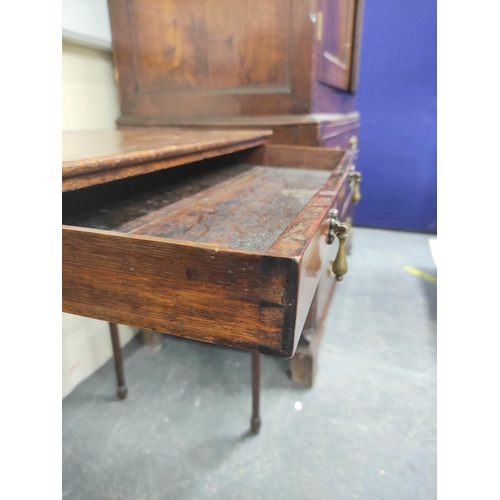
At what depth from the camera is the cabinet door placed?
119 cm

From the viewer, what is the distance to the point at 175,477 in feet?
2.93

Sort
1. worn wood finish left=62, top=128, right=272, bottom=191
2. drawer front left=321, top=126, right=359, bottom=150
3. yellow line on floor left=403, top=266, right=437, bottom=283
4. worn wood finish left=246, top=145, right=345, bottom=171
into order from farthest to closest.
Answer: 1. yellow line on floor left=403, top=266, right=437, bottom=283
2. drawer front left=321, top=126, right=359, bottom=150
3. worn wood finish left=246, top=145, right=345, bottom=171
4. worn wood finish left=62, top=128, right=272, bottom=191

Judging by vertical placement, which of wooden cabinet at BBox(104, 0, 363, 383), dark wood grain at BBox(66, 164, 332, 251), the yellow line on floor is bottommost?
the yellow line on floor

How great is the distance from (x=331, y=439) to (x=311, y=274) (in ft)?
2.50

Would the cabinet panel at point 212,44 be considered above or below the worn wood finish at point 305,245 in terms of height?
above

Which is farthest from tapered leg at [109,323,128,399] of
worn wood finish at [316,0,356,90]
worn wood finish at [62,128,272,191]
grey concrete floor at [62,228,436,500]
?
worn wood finish at [316,0,356,90]

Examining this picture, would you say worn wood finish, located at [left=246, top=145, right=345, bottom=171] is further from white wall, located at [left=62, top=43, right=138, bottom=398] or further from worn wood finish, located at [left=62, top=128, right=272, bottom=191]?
white wall, located at [left=62, top=43, right=138, bottom=398]

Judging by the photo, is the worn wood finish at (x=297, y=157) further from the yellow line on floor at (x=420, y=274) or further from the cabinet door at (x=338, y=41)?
the yellow line on floor at (x=420, y=274)

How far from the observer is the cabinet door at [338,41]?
1.19m

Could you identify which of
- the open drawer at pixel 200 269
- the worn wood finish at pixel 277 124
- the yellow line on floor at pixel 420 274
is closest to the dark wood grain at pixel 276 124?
the worn wood finish at pixel 277 124

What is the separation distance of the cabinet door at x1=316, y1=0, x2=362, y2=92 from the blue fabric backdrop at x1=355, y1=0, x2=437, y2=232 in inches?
27.3

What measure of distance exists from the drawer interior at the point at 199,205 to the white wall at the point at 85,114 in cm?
48

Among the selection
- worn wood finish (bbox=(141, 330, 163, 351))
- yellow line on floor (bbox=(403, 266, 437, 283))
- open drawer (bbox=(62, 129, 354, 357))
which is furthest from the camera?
yellow line on floor (bbox=(403, 266, 437, 283))
